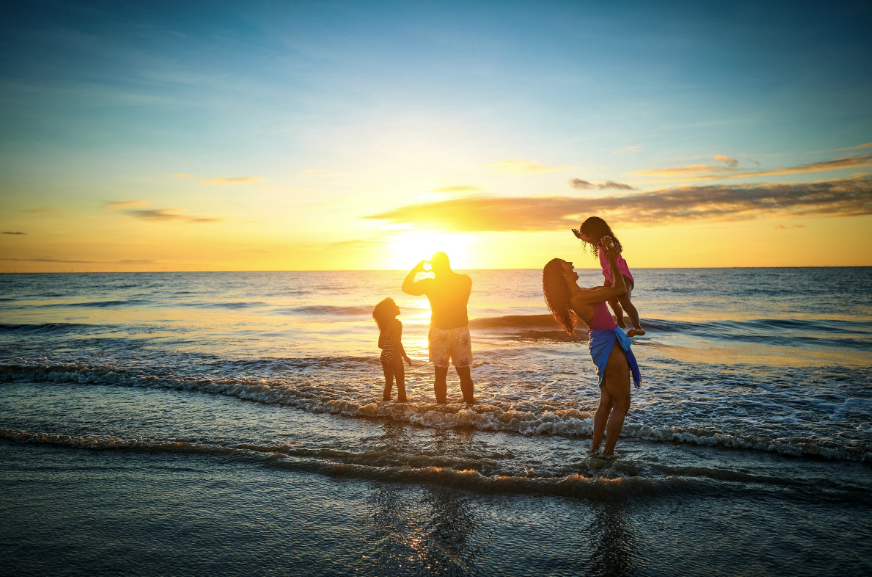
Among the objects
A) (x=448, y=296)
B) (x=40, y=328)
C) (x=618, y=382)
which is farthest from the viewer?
(x=40, y=328)

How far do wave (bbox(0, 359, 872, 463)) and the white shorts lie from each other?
26.8 inches

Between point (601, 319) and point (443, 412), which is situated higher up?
point (601, 319)

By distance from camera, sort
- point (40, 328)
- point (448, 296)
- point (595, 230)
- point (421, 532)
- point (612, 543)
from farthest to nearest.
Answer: point (40, 328) → point (448, 296) → point (595, 230) → point (421, 532) → point (612, 543)

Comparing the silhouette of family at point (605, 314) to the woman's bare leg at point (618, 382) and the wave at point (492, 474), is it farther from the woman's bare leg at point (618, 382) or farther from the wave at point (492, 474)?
the wave at point (492, 474)

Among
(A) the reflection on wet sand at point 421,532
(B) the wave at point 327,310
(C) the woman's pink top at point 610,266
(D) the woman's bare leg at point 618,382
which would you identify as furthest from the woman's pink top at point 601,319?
(B) the wave at point 327,310

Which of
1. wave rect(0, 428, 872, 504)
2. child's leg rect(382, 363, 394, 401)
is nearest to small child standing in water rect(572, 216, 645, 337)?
wave rect(0, 428, 872, 504)

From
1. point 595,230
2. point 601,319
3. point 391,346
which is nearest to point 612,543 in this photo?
point 601,319

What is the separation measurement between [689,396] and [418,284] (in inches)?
198

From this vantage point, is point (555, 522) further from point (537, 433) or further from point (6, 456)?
point (6, 456)

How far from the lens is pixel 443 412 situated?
6.69m

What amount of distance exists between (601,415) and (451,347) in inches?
105

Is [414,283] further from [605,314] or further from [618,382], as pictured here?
[618,382]

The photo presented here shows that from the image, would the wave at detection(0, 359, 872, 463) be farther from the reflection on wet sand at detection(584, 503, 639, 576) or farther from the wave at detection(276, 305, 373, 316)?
the wave at detection(276, 305, 373, 316)

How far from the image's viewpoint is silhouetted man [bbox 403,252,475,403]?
6.96 m
